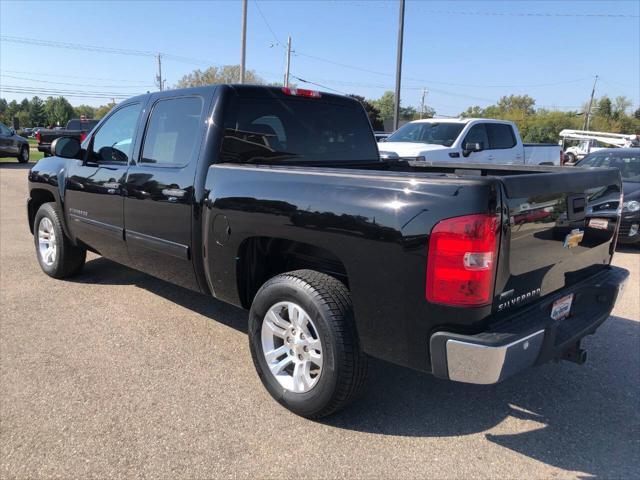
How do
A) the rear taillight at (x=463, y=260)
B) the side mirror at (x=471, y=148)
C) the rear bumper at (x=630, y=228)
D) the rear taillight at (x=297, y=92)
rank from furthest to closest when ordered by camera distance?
the side mirror at (x=471, y=148), the rear bumper at (x=630, y=228), the rear taillight at (x=297, y=92), the rear taillight at (x=463, y=260)

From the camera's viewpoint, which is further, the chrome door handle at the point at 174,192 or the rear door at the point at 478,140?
the rear door at the point at 478,140

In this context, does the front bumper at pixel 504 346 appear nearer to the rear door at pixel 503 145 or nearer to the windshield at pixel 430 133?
the windshield at pixel 430 133

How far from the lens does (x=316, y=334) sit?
2.85 m

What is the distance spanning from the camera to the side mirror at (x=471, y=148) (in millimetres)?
9691

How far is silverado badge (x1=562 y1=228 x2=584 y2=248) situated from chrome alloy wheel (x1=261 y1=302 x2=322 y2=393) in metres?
1.45

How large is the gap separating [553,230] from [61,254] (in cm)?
464

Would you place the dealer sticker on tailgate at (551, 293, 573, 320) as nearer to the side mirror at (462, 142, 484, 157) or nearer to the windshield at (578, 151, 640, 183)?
the windshield at (578, 151, 640, 183)

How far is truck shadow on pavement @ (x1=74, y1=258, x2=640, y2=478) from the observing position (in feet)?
8.78

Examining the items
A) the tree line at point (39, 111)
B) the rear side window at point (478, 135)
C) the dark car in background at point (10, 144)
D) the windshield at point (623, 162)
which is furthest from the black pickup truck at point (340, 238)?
the tree line at point (39, 111)

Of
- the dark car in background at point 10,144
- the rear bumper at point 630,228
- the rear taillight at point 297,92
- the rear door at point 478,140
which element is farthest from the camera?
the dark car in background at point 10,144

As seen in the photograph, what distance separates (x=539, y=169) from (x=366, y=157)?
142 cm

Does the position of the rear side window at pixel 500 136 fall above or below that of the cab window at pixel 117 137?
above

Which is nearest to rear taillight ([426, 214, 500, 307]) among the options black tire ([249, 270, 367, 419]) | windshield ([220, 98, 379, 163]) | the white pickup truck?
black tire ([249, 270, 367, 419])

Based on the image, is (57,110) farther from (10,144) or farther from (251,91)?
(251,91)
